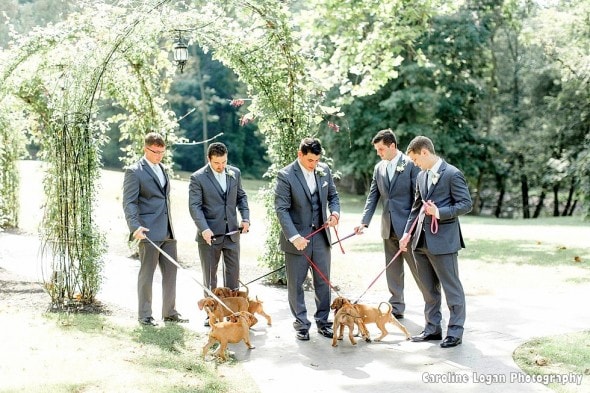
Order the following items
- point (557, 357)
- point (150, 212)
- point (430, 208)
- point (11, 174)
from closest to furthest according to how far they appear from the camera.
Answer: point (557, 357)
point (430, 208)
point (150, 212)
point (11, 174)

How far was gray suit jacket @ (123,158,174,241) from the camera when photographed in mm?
7797

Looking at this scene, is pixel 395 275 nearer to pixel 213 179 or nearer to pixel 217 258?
pixel 217 258

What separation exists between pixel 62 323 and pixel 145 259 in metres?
1.12

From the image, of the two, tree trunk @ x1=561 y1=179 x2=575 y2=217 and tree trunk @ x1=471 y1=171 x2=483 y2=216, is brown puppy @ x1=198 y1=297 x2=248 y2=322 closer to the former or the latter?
tree trunk @ x1=471 y1=171 x2=483 y2=216

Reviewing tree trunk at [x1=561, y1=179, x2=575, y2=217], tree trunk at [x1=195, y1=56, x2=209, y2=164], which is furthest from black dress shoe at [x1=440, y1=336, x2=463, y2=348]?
tree trunk at [x1=195, y1=56, x2=209, y2=164]

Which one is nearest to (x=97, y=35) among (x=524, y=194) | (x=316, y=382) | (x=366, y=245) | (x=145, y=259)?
(x=145, y=259)

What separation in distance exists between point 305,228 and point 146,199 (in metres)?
1.84

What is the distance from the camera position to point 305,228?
24.4 ft

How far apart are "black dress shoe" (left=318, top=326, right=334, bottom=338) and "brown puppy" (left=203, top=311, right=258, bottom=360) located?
981mm

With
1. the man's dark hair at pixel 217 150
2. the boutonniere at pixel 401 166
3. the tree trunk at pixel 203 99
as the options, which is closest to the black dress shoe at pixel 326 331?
→ the boutonniere at pixel 401 166

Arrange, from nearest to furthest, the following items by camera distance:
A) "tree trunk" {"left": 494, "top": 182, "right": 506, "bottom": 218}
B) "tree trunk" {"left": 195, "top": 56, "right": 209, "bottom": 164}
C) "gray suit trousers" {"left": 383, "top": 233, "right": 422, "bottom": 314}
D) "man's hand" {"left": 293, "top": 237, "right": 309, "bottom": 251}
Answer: "man's hand" {"left": 293, "top": 237, "right": 309, "bottom": 251}, "gray suit trousers" {"left": 383, "top": 233, "right": 422, "bottom": 314}, "tree trunk" {"left": 494, "top": 182, "right": 506, "bottom": 218}, "tree trunk" {"left": 195, "top": 56, "right": 209, "bottom": 164}

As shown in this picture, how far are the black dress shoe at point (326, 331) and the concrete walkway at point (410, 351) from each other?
91 mm

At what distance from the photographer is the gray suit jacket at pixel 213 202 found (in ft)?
26.5

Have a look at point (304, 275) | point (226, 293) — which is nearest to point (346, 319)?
point (304, 275)
